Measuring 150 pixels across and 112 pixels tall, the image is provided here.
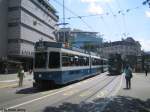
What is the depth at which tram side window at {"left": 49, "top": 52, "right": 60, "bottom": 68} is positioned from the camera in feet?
80.1

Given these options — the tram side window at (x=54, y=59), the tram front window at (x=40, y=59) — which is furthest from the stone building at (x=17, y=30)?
the tram side window at (x=54, y=59)

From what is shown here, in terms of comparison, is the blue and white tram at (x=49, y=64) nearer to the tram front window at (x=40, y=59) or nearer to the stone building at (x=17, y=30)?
the tram front window at (x=40, y=59)

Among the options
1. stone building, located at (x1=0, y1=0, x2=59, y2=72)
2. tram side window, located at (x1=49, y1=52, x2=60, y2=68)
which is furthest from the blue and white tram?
stone building, located at (x1=0, y1=0, x2=59, y2=72)

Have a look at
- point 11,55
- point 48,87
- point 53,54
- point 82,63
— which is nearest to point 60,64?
point 53,54

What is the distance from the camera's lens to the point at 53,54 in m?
24.5

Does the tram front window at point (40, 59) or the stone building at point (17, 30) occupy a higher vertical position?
the stone building at point (17, 30)

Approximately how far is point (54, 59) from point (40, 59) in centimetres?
98

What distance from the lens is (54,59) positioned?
80.6ft

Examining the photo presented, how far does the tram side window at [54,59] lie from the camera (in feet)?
80.1

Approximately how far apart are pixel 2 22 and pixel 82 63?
49725 millimetres

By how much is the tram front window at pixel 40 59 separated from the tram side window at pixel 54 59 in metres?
0.42

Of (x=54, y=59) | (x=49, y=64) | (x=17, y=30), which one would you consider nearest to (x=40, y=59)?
(x=49, y=64)

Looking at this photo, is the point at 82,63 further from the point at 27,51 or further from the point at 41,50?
the point at 27,51

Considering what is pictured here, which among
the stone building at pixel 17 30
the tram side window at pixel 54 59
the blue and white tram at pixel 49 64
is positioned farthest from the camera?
the stone building at pixel 17 30
